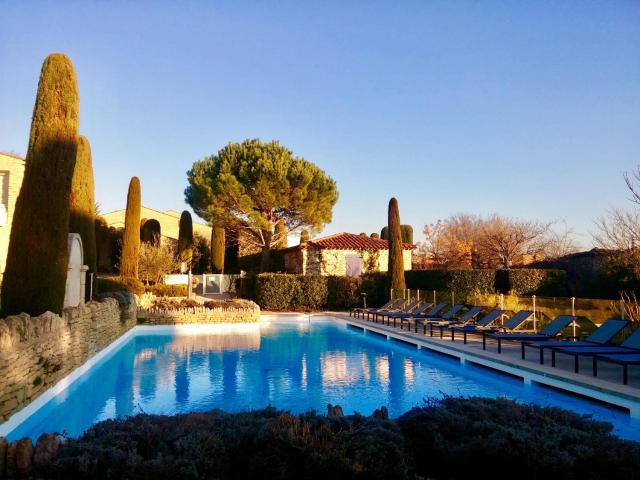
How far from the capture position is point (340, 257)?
95.6 feet

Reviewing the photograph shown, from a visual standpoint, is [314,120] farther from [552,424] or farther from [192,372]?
[552,424]

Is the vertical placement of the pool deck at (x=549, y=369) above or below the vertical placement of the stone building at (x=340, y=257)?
below

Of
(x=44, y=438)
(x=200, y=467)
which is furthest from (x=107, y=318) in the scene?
(x=200, y=467)

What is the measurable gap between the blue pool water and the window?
43.5 feet

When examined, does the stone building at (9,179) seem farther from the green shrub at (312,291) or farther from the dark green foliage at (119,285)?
the green shrub at (312,291)

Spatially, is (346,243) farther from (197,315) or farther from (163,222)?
(163,222)

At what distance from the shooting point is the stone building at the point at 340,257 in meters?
29.0

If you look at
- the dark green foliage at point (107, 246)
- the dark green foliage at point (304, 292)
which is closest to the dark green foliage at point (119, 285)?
the dark green foliage at point (304, 292)

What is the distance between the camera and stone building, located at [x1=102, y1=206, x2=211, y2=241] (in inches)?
1700

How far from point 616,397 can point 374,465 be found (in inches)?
223

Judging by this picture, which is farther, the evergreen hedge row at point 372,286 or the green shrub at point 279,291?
the green shrub at point 279,291

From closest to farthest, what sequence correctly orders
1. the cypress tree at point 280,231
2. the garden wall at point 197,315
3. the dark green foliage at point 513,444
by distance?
the dark green foliage at point 513,444 < the garden wall at point 197,315 < the cypress tree at point 280,231

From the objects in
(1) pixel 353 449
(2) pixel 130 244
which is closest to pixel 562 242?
(2) pixel 130 244

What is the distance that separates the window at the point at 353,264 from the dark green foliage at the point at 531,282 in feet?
25.6
